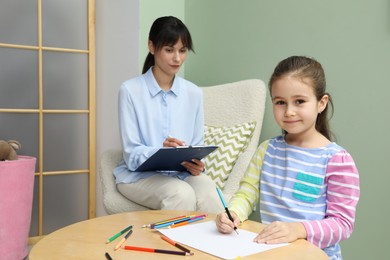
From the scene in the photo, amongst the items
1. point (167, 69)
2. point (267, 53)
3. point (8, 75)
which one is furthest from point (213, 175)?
point (8, 75)

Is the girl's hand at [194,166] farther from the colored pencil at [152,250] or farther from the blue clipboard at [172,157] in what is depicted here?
the colored pencil at [152,250]

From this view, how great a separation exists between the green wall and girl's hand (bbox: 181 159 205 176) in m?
0.52

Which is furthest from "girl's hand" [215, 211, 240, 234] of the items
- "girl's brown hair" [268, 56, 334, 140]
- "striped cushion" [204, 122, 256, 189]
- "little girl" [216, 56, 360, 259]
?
"striped cushion" [204, 122, 256, 189]

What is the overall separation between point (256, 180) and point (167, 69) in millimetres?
818

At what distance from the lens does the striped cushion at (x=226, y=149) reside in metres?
1.96

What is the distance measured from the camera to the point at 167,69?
1.85m

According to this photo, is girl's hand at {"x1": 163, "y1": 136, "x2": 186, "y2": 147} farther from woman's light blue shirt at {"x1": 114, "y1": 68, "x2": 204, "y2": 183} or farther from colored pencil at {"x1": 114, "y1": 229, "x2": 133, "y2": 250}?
colored pencil at {"x1": 114, "y1": 229, "x2": 133, "y2": 250}

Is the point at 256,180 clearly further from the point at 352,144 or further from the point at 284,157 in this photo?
the point at 352,144

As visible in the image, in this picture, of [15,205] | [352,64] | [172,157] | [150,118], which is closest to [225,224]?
[172,157]

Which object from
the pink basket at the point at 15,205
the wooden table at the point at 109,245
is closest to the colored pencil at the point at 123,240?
the wooden table at the point at 109,245

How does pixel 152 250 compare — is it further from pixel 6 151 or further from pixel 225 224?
pixel 6 151

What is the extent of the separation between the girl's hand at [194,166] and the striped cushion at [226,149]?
0.58 feet

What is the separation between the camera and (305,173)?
1.07m

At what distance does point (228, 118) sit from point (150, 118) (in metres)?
0.51
